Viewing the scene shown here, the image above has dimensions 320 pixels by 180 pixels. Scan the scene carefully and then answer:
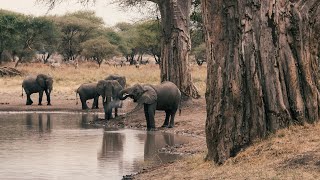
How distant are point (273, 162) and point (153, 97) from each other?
950 cm

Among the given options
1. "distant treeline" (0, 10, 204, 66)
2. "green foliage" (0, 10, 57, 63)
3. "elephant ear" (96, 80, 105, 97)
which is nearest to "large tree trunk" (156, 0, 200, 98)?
"elephant ear" (96, 80, 105, 97)

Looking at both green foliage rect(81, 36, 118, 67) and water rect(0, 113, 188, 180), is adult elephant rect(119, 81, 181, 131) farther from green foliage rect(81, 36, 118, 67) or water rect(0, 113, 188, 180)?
green foliage rect(81, 36, 118, 67)

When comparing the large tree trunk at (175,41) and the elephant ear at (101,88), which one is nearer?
the large tree trunk at (175,41)

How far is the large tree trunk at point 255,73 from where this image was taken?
9.88m

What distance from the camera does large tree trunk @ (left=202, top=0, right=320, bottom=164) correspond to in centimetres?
988

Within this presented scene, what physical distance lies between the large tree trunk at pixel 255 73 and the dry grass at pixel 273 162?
216 millimetres

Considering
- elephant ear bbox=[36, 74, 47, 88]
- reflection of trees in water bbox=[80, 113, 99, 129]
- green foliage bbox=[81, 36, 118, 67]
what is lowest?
reflection of trees in water bbox=[80, 113, 99, 129]

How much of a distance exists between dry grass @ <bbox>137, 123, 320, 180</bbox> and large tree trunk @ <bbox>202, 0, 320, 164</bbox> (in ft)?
0.71

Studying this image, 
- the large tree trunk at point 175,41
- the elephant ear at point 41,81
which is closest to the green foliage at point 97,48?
the elephant ear at point 41,81

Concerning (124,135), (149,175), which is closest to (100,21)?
(124,135)

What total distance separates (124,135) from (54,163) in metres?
4.89

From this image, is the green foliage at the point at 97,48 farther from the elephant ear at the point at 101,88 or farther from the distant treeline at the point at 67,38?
the elephant ear at the point at 101,88

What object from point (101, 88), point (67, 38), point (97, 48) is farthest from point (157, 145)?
point (67, 38)

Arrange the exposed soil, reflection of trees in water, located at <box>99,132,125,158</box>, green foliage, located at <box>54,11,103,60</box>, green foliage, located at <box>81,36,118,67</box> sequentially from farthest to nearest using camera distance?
1. green foliage, located at <box>54,11,103,60</box>
2. green foliage, located at <box>81,36,118,67</box>
3. the exposed soil
4. reflection of trees in water, located at <box>99,132,125,158</box>
